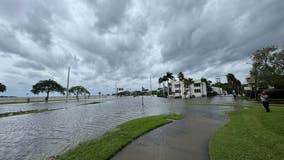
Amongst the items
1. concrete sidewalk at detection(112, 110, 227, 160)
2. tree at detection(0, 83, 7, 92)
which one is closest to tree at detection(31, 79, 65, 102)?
tree at detection(0, 83, 7, 92)

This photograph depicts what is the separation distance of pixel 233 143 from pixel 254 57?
31.9 metres

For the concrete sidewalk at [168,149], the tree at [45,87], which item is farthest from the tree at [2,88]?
the concrete sidewalk at [168,149]

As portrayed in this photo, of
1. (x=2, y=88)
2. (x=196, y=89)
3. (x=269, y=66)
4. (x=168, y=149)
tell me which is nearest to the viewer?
(x=168, y=149)

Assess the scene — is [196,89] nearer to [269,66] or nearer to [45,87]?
[269,66]

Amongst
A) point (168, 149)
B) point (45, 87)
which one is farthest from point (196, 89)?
point (168, 149)

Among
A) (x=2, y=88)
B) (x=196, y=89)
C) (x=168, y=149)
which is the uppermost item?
(x=2, y=88)

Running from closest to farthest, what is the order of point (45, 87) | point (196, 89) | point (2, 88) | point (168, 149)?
point (168, 149), point (2, 88), point (45, 87), point (196, 89)

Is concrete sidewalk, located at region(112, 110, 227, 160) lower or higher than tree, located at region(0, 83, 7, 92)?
lower

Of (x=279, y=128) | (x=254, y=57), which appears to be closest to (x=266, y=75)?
(x=254, y=57)

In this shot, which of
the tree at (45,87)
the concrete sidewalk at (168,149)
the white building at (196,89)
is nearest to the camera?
the concrete sidewalk at (168,149)

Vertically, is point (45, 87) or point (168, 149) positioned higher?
point (45, 87)

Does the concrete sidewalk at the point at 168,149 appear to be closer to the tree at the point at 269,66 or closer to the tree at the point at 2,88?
the tree at the point at 269,66

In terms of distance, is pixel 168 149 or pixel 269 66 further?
pixel 269 66

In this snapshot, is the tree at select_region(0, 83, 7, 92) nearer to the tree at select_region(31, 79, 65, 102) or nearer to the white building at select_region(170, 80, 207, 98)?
the tree at select_region(31, 79, 65, 102)
